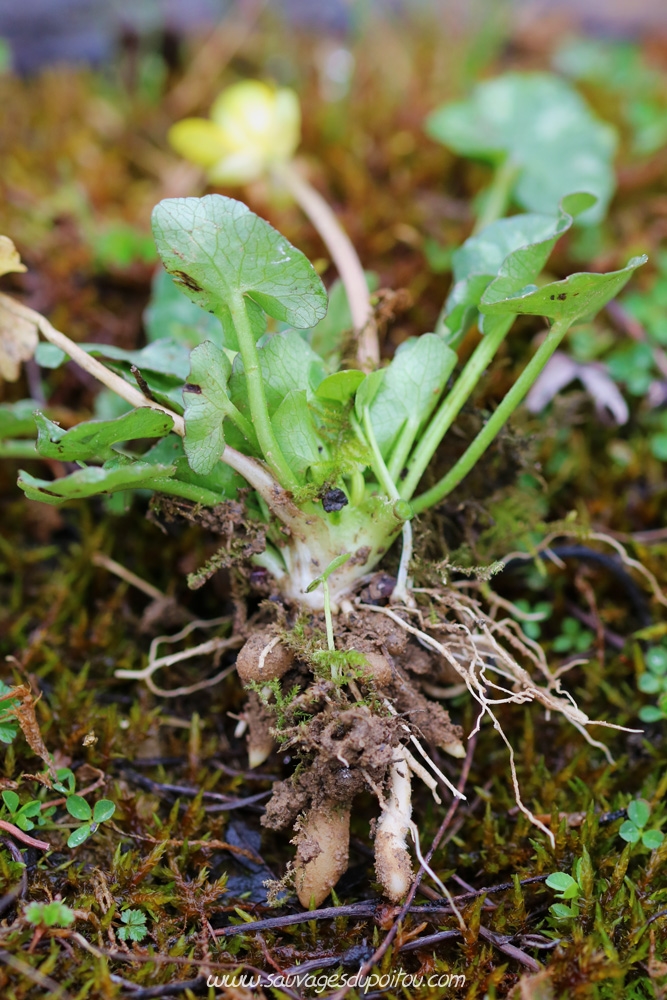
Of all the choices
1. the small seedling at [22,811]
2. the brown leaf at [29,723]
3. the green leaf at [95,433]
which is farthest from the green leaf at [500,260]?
the small seedling at [22,811]

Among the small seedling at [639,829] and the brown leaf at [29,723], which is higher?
the brown leaf at [29,723]

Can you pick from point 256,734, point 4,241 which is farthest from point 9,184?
point 256,734

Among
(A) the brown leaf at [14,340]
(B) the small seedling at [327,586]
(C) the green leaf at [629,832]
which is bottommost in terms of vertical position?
(C) the green leaf at [629,832]

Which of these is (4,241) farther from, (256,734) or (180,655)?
(256,734)

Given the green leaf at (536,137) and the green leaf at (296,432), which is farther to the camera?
the green leaf at (536,137)

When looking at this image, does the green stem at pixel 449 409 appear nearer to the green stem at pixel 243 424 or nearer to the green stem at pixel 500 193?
the green stem at pixel 243 424

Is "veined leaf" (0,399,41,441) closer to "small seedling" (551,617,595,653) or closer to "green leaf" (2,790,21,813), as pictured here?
"green leaf" (2,790,21,813)

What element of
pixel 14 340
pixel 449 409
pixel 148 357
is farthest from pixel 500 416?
pixel 14 340
